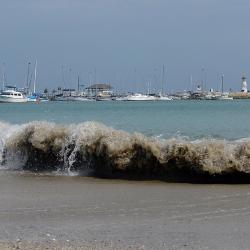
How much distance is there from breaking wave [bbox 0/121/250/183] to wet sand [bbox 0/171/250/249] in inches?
26.9

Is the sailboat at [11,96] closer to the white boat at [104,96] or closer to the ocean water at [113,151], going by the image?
the white boat at [104,96]

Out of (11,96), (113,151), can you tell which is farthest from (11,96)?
(113,151)

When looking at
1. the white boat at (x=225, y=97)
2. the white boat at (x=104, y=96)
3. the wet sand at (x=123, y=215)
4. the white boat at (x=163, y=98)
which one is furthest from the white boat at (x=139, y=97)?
the wet sand at (x=123, y=215)

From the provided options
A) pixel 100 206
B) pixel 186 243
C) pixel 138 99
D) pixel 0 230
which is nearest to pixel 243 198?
pixel 100 206

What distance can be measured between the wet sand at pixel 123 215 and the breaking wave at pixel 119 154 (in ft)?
2.24

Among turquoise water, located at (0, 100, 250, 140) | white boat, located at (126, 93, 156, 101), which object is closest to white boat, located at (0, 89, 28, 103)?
white boat, located at (126, 93, 156, 101)

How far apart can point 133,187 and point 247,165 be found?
81.9 inches

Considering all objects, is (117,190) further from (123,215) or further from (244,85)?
(244,85)

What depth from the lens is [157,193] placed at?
10734mm

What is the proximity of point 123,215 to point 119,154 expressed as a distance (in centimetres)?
434

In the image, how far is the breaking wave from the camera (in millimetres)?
12086

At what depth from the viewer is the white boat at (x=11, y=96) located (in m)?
→ 115

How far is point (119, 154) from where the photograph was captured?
43.3 feet

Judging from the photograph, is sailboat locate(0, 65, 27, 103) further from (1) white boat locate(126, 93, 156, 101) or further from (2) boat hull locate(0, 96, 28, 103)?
(1) white boat locate(126, 93, 156, 101)
